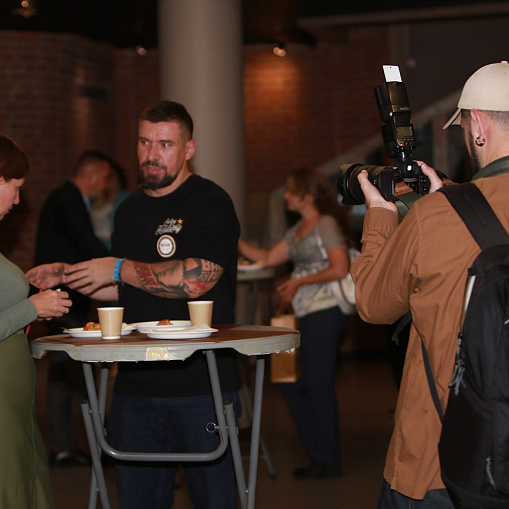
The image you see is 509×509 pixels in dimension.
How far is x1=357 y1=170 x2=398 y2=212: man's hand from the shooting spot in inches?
85.1

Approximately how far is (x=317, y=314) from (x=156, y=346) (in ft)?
7.85

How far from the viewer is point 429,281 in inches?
76.2

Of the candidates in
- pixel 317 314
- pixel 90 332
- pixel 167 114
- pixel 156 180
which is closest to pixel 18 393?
pixel 90 332

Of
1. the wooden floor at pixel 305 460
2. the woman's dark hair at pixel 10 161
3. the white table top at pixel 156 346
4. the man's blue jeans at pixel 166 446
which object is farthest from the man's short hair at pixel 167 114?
the wooden floor at pixel 305 460

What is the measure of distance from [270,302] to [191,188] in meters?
5.37

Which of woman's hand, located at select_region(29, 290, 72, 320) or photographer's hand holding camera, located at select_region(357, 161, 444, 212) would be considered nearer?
photographer's hand holding camera, located at select_region(357, 161, 444, 212)

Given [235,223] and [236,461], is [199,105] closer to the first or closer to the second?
[235,223]

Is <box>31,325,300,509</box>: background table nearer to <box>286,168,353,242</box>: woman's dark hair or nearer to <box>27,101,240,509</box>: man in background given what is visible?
<box>27,101,240,509</box>: man in background

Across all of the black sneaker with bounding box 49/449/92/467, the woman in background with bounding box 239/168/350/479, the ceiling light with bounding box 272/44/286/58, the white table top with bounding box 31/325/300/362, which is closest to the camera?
the white table top with bounding box 31/325/300/362

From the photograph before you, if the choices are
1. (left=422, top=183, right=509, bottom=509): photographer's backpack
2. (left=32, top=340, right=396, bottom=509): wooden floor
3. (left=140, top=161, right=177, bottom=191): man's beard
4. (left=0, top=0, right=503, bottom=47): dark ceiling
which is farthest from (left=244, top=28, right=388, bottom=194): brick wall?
(left=422, top=183, right=509, bottom=509): photographer's backpack

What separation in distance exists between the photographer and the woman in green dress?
1097 mm

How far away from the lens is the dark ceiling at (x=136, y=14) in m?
7.35

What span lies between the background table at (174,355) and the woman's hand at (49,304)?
0.27ft

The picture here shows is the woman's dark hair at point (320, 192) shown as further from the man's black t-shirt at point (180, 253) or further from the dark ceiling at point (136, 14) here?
the dark ceiling at point (136, 14)
